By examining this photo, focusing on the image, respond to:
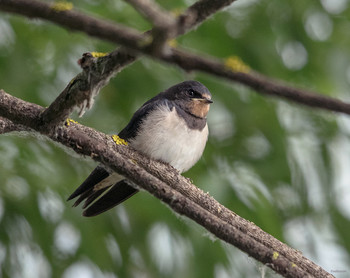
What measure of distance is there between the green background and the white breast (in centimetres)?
71

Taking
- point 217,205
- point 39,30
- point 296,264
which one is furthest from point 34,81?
point 296,264

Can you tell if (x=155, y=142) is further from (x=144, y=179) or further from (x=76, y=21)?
(x=76, y=21)

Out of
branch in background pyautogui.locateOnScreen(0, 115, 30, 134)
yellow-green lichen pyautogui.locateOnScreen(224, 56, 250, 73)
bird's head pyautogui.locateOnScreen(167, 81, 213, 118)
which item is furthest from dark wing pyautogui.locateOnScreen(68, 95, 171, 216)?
yellow-green lichen pyautogui.locateOnScreen(224, 56, 250, 73)

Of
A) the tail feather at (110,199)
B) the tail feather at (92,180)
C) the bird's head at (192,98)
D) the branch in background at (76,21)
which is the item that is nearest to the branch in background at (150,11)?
the branch in background at (76,21)

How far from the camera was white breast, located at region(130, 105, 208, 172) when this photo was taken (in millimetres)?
3750

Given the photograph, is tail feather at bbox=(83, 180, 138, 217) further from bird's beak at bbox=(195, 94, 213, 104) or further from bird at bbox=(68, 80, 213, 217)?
bird's beak at bbox=(195, 94, 213, 104)

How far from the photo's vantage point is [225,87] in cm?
538

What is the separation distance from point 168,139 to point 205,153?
139 centimetres

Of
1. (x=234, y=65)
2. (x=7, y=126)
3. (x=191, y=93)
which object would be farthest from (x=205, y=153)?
(x=234, y=65)

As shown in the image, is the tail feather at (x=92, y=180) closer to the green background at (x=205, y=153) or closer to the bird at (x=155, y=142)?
the bird at (x=155, y=142)

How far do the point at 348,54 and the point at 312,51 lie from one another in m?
0.30

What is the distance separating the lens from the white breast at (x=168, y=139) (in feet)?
12.3

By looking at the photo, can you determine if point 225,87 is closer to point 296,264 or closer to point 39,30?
point 39,30

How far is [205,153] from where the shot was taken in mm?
5176
